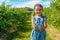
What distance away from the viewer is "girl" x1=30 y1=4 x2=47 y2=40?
5466 millimetres

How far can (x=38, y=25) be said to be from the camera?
18.1 ft

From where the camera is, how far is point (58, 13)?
47.2ft

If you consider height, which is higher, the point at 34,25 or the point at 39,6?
the point at 39,6

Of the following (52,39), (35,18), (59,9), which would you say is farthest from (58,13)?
(35,18)

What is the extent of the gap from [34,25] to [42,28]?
22 cm

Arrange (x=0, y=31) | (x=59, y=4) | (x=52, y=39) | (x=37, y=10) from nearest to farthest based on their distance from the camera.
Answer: (x=37, y=10) → (x=52, y=39) → (x=0, y=31) → (x=59, y=4)

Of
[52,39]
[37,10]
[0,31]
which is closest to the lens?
[37,10]

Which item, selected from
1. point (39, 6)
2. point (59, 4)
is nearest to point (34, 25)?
point (39, 6)

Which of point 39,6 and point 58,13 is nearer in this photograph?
point 39,6

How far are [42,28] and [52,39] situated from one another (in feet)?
18.4

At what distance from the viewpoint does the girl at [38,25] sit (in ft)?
17.9

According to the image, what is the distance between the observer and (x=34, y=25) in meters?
5.52

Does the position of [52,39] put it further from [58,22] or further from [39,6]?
[39,6]

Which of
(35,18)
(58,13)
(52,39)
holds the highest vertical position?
(35,18)
